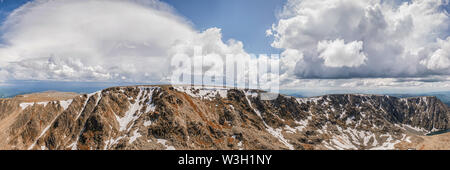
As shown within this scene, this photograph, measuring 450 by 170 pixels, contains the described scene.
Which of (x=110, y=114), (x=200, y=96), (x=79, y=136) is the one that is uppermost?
(x=200, y=96)

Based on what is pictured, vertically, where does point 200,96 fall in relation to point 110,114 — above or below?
above

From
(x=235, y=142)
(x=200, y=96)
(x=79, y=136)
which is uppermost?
(x=200, y=96)

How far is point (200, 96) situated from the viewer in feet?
563

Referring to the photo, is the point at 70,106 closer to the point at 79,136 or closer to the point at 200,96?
the point at 79,136

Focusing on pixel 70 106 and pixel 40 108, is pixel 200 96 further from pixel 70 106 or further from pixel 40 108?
pixel 40 108

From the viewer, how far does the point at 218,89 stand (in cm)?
19175

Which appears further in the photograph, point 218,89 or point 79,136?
point 218,89
